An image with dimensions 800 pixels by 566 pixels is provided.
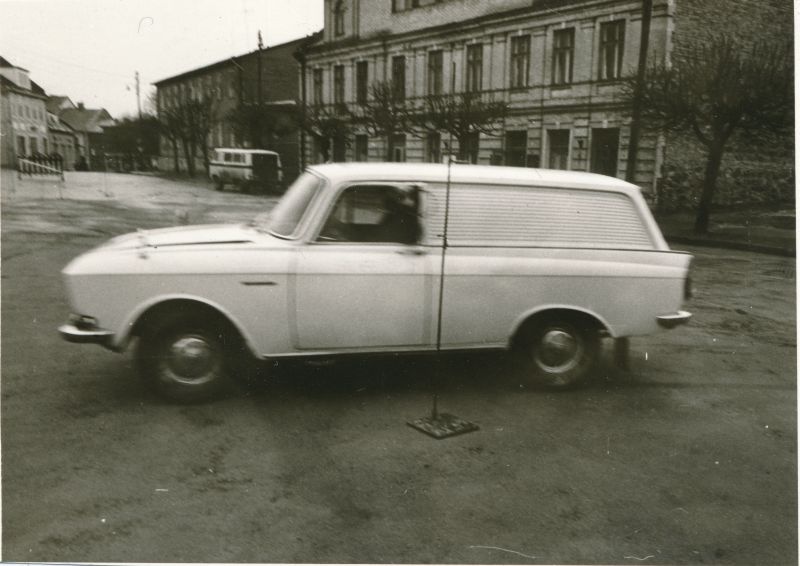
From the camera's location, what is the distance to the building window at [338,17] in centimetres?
600

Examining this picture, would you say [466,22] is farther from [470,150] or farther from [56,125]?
[56,125]

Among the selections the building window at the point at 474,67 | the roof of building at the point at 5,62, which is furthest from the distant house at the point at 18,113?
the building window at the point at 474,67

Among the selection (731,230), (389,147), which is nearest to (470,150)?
(389,147)

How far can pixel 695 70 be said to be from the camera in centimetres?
1059

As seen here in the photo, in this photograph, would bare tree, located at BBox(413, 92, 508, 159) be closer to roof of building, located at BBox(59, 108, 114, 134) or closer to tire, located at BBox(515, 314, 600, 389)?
tire, located at BBox(515, 314, 600, 389)

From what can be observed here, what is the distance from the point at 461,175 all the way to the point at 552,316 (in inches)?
42.9

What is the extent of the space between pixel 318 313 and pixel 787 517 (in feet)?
8.54

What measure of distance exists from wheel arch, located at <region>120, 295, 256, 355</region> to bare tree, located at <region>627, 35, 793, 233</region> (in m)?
5.50

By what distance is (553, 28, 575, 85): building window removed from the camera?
7535 mm

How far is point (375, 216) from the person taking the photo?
14.2 feet

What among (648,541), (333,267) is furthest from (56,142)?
(648,541)

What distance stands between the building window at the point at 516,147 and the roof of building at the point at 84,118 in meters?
3.67

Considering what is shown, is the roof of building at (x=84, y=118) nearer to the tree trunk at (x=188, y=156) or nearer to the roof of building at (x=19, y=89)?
the roof of building at (x=19, y=89)

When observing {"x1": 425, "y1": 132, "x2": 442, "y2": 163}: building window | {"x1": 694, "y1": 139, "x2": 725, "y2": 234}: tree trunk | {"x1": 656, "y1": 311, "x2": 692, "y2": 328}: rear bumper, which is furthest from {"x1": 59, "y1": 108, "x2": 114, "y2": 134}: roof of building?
{"x1": 694, "y1": 139, "x2": 725, "y2": 234}: tree trunk
